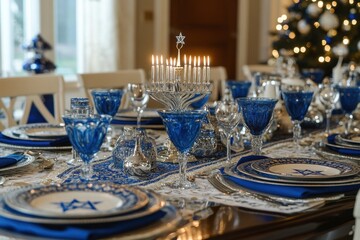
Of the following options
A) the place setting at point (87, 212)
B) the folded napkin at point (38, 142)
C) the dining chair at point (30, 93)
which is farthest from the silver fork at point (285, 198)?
the dining chair at point (30, 93)

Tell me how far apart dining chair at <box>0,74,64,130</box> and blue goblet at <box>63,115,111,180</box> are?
1.13m

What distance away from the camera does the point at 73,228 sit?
1.12 m

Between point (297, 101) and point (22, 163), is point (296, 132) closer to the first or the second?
point (297, 101)

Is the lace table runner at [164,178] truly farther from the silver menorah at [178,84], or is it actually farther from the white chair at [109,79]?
the white chair at [109,79]

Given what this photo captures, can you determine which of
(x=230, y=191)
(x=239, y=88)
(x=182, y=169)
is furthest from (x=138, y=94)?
(x=230, y=191)

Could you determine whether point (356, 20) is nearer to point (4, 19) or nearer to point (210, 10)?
point (210, 10)

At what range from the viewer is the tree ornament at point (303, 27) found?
562 centimetres

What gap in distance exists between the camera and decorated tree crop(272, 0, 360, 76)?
5559 mm

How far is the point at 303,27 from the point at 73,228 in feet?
15.5

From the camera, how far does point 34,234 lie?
1.14m

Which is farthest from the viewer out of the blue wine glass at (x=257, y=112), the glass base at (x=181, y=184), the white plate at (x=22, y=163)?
the blue wine glass at (x=257, y=112)

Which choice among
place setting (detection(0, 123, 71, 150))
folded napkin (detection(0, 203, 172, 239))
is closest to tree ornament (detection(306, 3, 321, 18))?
place setting (detection(0, 123, 71, 150))

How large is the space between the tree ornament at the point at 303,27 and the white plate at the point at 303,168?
403 cm

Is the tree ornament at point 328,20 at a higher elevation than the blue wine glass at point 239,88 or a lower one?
higher
